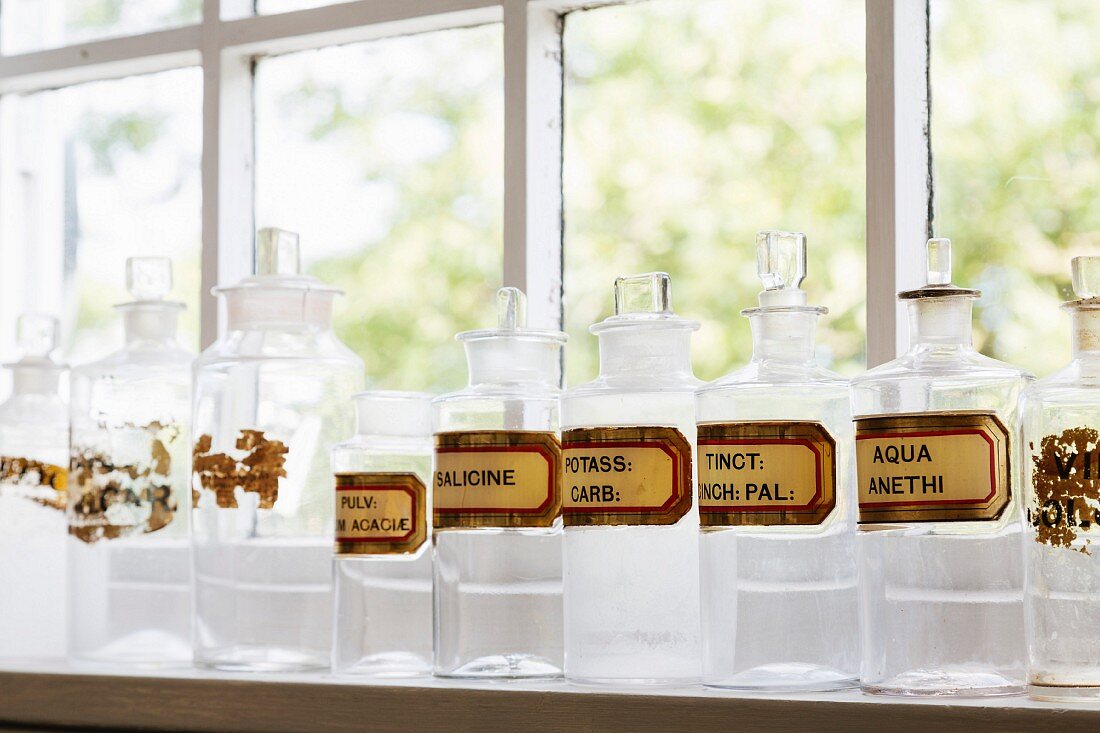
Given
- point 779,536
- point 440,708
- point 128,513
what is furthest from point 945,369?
point 128,513

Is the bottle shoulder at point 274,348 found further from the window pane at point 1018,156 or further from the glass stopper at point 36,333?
the window pane at point 1018,156

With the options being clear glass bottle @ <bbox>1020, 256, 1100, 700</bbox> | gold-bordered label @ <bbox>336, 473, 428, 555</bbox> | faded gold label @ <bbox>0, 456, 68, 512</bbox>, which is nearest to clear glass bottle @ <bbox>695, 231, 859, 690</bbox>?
clear glass bottle @ <bbox>1020, 256, 1100, 700</bbox>

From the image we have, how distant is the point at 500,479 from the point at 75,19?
872 millimetres

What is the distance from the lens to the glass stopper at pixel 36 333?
1.21 metres

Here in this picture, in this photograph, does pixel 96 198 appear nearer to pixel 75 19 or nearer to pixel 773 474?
pixel 75 19

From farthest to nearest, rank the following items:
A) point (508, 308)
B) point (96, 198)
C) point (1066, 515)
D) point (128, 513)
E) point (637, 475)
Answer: point (96, 198) → point (128, 513) → point (508, 308) → point (637, 475) → point (1066, 515)

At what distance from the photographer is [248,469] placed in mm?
1044

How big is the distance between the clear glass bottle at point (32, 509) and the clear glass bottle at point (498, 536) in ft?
1.40

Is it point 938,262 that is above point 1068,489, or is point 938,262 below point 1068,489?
above

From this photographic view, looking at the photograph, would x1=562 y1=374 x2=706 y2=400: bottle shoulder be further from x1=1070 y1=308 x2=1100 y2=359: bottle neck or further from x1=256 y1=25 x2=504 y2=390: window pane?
x1=256 y1=25 x2=504 y2=390: window pane

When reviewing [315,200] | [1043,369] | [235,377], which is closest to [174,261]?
[315,200]

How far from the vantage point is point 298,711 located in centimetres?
90

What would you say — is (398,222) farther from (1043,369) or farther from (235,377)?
(1043,369)

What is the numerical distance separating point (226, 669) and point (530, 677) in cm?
24
